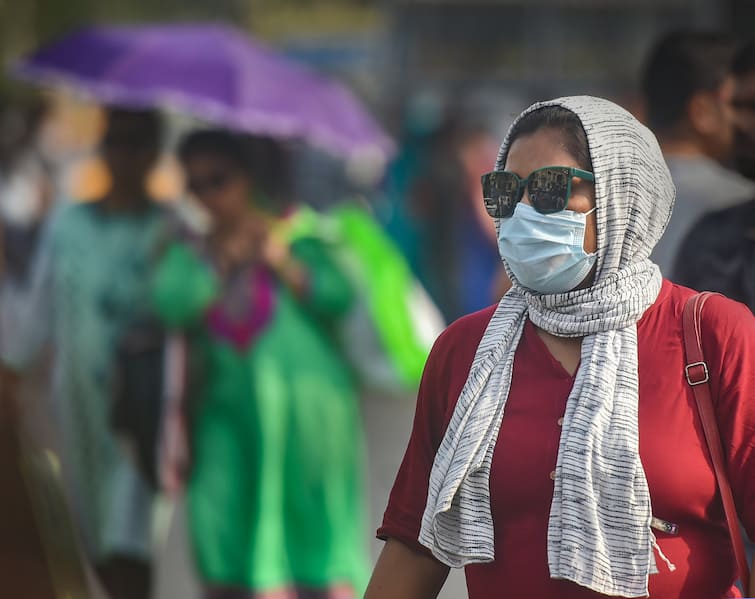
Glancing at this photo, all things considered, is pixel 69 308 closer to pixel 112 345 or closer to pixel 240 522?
pixel 112 345

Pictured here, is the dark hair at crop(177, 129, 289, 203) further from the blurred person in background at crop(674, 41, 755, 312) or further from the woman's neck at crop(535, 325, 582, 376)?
the woman's neck at crop(535, 325, 582, 376)

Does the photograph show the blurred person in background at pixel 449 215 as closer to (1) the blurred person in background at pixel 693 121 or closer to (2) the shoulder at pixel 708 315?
(1) the blurred person in background at pixel 693 121

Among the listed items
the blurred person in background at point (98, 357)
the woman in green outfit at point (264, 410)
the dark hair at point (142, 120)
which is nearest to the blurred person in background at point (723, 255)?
the woman in green outfit at point (264, 410)

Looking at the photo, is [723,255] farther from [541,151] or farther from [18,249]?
[18,249]

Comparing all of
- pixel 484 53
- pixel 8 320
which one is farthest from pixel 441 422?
pixel 484 53

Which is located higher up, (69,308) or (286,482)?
(69,308)

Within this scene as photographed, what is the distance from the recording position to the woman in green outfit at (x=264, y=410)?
557 centimetres

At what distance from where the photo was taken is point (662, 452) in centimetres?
243

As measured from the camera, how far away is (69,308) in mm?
6078

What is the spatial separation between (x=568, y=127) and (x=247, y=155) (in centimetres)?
360

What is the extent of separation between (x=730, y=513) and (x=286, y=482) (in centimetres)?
337

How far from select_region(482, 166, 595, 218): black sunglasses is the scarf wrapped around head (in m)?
0.04

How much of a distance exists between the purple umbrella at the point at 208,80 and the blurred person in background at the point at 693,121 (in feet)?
7.10

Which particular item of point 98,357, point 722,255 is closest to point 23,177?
point 98,357
